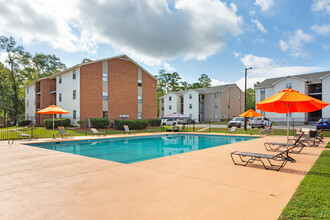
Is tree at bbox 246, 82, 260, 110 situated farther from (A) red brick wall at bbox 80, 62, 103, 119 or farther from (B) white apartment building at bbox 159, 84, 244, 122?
(A) red brick wall at bbox 80, 62, 103, 119

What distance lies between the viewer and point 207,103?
45938 mm

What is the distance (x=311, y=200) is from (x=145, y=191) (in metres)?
3.23

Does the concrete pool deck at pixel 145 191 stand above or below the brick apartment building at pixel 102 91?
below

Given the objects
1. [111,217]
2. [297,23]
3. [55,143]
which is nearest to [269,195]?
[111,217]

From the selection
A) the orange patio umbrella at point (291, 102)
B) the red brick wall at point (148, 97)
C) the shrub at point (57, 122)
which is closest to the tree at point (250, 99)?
the red brick wall at point (148, 97)

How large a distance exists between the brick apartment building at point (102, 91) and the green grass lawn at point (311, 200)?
24.4 m

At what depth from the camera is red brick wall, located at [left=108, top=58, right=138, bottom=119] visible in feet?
93.1

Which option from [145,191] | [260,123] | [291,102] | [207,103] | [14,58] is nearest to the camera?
[145,191]

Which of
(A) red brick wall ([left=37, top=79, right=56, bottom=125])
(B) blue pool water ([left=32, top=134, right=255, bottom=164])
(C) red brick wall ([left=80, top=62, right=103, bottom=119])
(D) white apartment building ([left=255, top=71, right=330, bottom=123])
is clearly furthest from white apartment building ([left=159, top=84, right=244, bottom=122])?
(A) red brick wall ([left=37, top=79, right=56, bottom=125])

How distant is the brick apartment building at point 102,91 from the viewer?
25859 millimetres

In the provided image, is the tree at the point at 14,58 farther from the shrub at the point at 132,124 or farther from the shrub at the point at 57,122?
the shrub at the point at 132,124

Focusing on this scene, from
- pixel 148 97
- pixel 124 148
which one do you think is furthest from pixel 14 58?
pixel 124 148

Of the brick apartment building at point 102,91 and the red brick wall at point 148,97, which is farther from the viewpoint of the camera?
the red brick wall at point 148,97

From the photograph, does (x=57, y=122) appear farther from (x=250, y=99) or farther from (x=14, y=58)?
(x=250, y=99)
